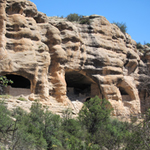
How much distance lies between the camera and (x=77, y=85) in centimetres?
2914

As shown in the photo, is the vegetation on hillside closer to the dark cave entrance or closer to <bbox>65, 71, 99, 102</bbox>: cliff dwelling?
<bbox>65, 71, 99, 102</bbox>: cliff dwelling

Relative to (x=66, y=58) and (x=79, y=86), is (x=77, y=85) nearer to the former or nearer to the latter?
(x=79, y=86)

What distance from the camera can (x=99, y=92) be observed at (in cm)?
2458

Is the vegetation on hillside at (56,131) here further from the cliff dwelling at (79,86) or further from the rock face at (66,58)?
the cliff dwelling at (79,86)

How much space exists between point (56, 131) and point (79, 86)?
621 inches

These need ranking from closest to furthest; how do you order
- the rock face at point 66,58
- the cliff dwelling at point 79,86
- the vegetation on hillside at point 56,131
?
the vegetation on hillside at point 56,131
the rock face at point 66,58
the cliff dwelling at point 79,86

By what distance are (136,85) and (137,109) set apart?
335 cm

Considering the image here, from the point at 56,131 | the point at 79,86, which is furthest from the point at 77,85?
the point at 56,131

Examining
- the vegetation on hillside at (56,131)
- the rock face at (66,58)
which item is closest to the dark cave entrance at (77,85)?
the rock face at (66,58)

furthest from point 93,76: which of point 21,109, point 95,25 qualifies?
point 21,109

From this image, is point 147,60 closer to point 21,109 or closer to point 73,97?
point 73,97

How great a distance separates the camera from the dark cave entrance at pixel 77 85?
2520 cm

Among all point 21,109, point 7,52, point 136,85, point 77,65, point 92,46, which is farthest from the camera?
point 136,85

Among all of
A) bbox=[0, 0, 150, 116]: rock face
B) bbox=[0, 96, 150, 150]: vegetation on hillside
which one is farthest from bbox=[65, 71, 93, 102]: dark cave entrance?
bbox=[0, 96, 150, 150]: vegetation on hillside
